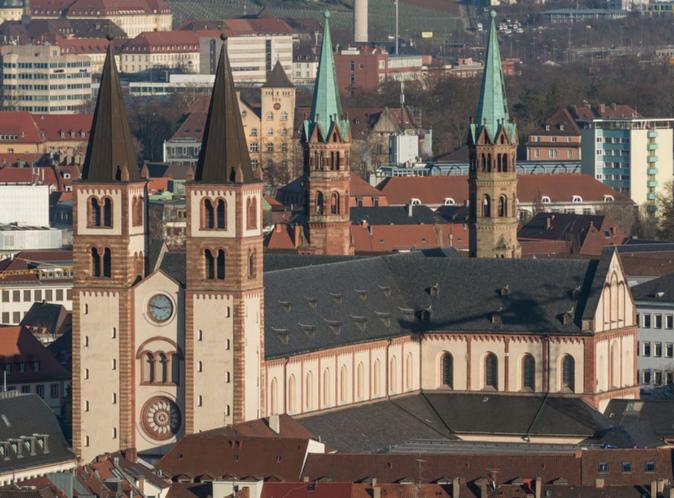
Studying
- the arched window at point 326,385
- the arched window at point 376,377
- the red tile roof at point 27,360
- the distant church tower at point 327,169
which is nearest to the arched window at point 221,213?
the arched window at point 326,385

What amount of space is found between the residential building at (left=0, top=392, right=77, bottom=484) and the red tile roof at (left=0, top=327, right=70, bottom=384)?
46.0ft

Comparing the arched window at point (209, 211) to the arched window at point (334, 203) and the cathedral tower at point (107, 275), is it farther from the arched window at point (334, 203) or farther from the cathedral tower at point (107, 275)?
the arched window at point (334, 203)

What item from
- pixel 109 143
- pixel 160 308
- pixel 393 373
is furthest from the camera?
pixel 393 373

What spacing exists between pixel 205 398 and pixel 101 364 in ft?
12.8

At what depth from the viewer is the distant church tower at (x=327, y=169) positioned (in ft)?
522

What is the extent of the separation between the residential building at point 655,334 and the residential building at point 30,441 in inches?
1553

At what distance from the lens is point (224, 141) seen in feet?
436

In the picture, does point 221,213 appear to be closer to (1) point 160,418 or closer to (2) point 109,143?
(2) point 109,143

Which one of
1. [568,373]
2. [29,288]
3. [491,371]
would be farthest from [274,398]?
[29,288]

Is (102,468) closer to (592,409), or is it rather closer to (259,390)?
(259,390)

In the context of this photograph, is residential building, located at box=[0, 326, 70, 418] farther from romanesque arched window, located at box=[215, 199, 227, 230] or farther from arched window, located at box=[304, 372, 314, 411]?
romanesque arched window, located at box=[215, 199, 227, 230]

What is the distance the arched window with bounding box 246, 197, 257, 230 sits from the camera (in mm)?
133250

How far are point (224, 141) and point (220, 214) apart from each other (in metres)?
2.39

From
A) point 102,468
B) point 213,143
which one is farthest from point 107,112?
point 102,468
